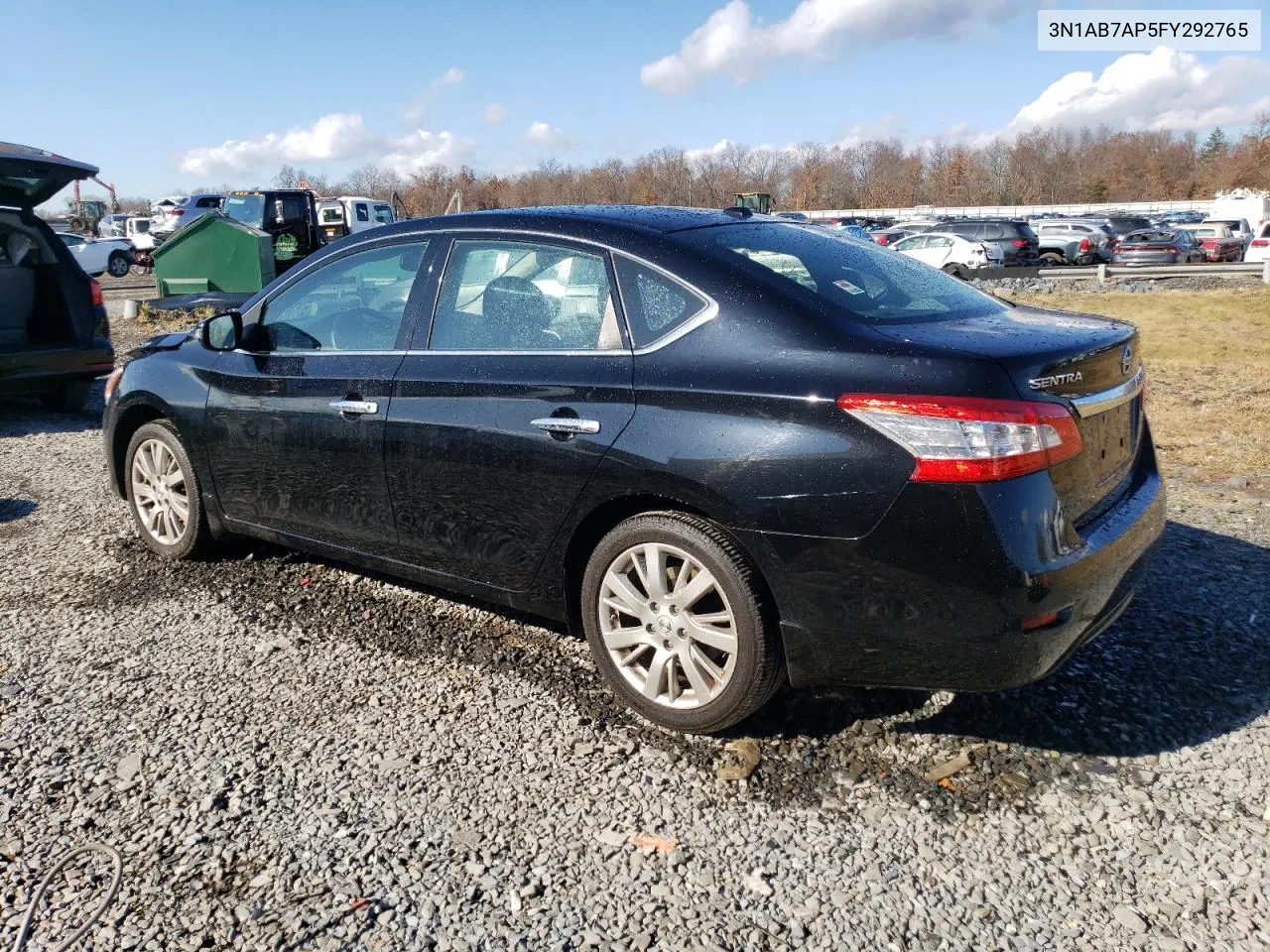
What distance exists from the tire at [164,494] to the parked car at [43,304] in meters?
3.81

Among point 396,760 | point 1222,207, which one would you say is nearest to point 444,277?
point 396,760

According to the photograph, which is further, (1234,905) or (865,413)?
(865,413)

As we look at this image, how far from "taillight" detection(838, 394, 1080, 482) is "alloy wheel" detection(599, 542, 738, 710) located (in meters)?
0.74

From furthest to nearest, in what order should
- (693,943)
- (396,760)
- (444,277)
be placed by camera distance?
(444,277) → (396,760) → (693,943)

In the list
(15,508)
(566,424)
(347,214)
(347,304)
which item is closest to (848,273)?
(566,424)

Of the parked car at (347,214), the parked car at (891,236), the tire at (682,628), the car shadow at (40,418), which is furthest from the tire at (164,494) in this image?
the parked car at (891,236)

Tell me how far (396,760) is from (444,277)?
1.81m

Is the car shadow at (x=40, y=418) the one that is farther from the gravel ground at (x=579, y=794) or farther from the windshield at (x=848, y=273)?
the windshield at (x=848, y=273)

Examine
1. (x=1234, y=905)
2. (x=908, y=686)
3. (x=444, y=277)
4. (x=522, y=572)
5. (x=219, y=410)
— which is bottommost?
(x=1234, y=905)

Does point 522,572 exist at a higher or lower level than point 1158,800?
higher

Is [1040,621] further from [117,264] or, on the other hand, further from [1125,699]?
[117,264]

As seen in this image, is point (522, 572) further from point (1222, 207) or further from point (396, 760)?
point (1222, 207)

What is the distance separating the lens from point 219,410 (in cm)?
462

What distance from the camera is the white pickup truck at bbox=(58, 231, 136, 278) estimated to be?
30844 mm
